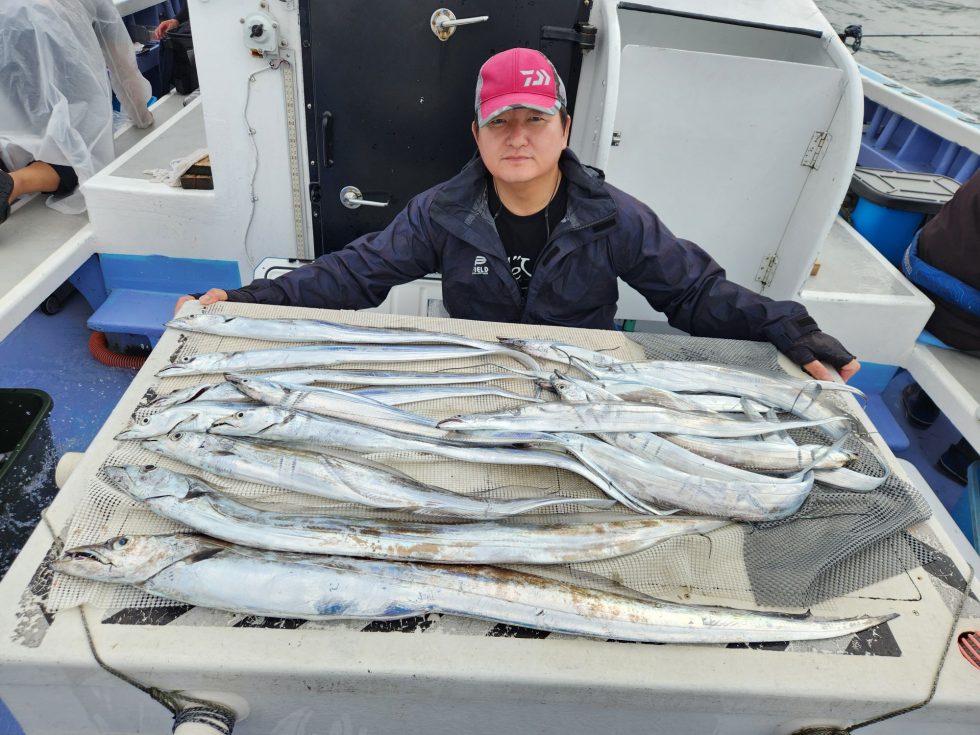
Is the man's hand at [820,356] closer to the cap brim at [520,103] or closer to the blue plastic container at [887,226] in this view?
the cap brim at [520,103]

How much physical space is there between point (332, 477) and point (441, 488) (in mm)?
287

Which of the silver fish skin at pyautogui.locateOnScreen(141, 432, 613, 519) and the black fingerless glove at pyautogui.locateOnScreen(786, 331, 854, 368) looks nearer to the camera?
the silver fish skin at pyautogui.locateOnScreen(141, 432, 613, 519)

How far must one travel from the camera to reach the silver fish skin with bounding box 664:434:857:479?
5.60 ft

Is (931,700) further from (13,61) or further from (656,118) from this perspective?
(13,61)

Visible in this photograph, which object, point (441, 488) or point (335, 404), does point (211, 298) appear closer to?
point (335, 404)

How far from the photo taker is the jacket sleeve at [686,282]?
2.40m

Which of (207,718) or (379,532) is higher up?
(379,532)

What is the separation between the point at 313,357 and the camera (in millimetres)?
2000

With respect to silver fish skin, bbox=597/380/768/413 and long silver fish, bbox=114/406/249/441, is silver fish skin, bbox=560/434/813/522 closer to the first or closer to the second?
silver fish skin, bbox=597/380/768/413

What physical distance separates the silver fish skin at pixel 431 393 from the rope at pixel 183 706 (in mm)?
882

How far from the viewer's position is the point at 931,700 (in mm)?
1271

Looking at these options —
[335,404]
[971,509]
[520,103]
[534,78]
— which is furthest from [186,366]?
[971,509]

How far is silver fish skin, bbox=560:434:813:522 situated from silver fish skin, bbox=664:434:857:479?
0.25 ft

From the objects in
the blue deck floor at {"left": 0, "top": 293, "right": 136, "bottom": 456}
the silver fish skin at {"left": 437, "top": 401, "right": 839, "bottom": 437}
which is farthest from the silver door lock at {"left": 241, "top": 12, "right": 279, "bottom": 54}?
the silver fish skin at {"left": 437, "top": 401, "right": 839, "bottom": 437}
